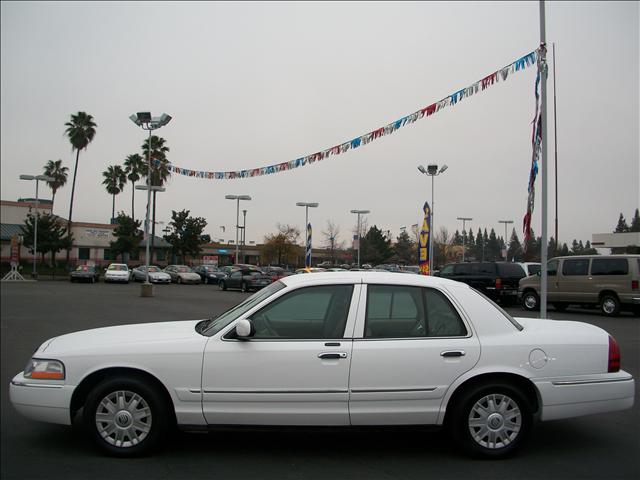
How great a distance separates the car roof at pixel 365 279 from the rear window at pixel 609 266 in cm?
1432

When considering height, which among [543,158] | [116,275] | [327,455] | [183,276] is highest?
[543,158]

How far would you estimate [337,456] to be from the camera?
4477 mm

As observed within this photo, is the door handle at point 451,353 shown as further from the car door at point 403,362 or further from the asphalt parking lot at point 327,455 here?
the asphalt parking lot at point 327,455

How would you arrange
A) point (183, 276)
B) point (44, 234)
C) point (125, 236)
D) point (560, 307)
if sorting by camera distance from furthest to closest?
1. point (125, 236)
2. point (44, 234)
3. point (183, 276)
4. point (560, 307)

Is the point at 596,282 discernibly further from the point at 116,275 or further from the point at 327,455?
the point at 116,275

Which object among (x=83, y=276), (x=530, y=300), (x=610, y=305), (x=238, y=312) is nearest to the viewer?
(x=238, y=312)

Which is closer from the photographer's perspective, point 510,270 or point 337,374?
point 337,374

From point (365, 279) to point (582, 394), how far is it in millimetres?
2096

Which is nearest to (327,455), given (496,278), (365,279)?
(365,279)

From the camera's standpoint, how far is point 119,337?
4.72 metres

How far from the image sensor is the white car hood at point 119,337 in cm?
451

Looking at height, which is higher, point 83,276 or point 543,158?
point 543,158

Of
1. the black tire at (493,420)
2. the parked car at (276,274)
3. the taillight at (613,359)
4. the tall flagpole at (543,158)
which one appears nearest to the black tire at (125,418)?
the black tire at (493,420)

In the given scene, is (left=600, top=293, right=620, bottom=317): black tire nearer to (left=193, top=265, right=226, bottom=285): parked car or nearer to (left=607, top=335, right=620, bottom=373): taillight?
(left=607, top=335, right=620, bottom=373): taillight
